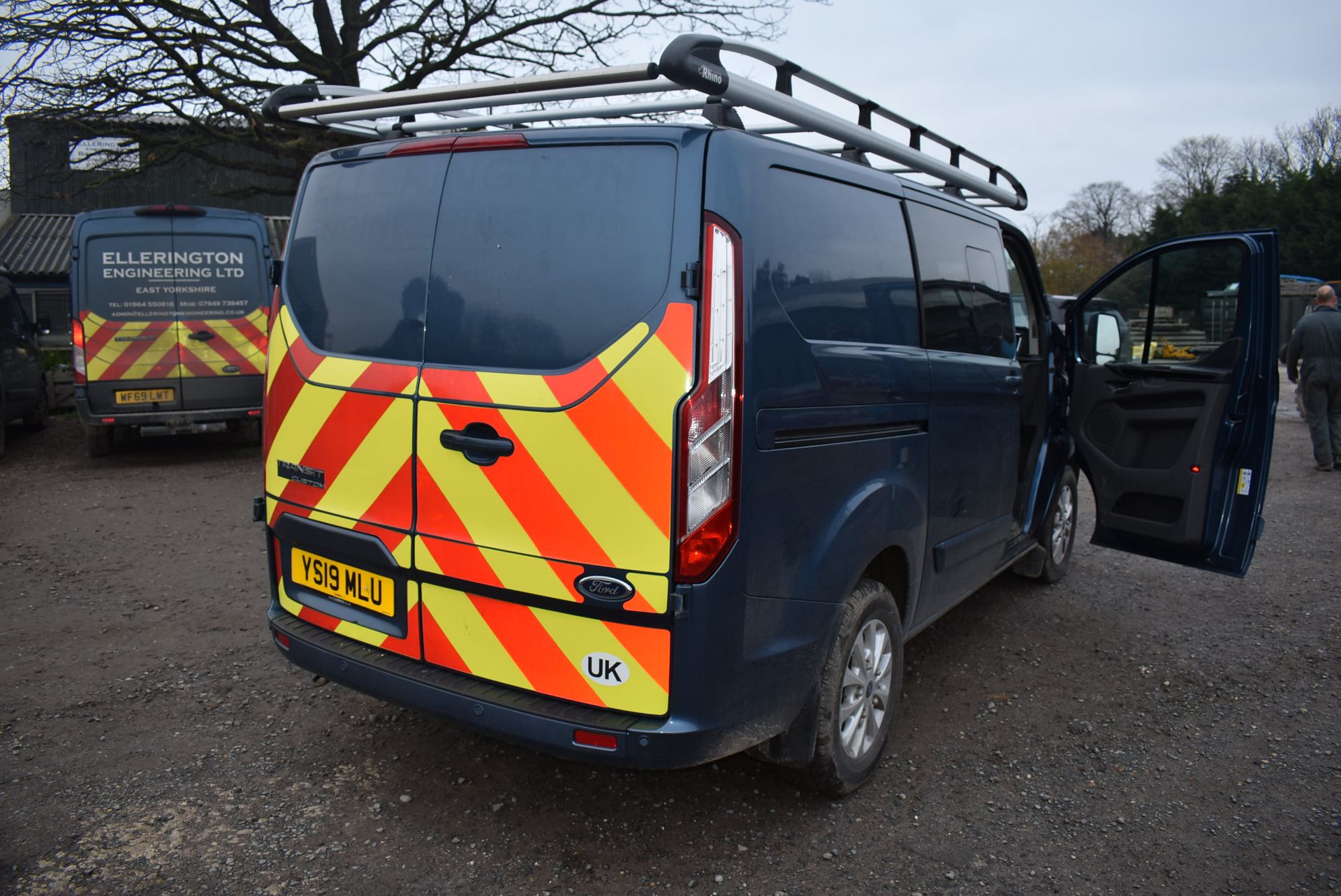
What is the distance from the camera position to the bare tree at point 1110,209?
5806cm

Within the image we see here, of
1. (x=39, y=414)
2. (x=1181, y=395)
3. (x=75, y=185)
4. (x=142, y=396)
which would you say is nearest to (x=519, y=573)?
(x=1181, y=395)

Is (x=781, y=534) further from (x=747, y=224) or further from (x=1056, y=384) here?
(x=1056, y=384)

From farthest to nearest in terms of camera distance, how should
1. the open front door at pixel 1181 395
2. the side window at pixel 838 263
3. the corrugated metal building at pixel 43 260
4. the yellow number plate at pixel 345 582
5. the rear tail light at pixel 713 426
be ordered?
1. the corrugated metal building at pixel 43 260
2. the open front door at pixel 1181 395
3. the yellow number plate at pixel 345 582
4. the side window at pixel 838 263
5. the rear tail light at pixel 713 426

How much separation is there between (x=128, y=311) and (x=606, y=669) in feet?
28.9

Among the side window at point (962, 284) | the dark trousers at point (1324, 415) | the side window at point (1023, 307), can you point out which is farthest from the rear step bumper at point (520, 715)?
the dark trousers at point (1324, 415)

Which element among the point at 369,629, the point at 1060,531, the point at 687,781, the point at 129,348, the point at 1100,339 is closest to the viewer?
the point at 369,629

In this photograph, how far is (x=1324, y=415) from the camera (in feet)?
31.8

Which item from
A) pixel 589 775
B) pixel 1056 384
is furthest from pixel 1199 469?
pixel 589 775

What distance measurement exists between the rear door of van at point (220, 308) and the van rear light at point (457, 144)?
729cm

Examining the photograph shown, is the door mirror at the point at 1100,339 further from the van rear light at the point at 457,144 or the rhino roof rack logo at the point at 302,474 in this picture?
the rhino roof rack logo at the point at 302,474

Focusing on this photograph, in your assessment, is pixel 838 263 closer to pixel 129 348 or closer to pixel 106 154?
pixel 129 348

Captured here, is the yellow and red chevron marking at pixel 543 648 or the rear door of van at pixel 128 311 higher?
the rear door of van at pixel 128 311

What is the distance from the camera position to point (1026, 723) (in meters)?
3.89

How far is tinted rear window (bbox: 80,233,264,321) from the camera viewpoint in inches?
368
